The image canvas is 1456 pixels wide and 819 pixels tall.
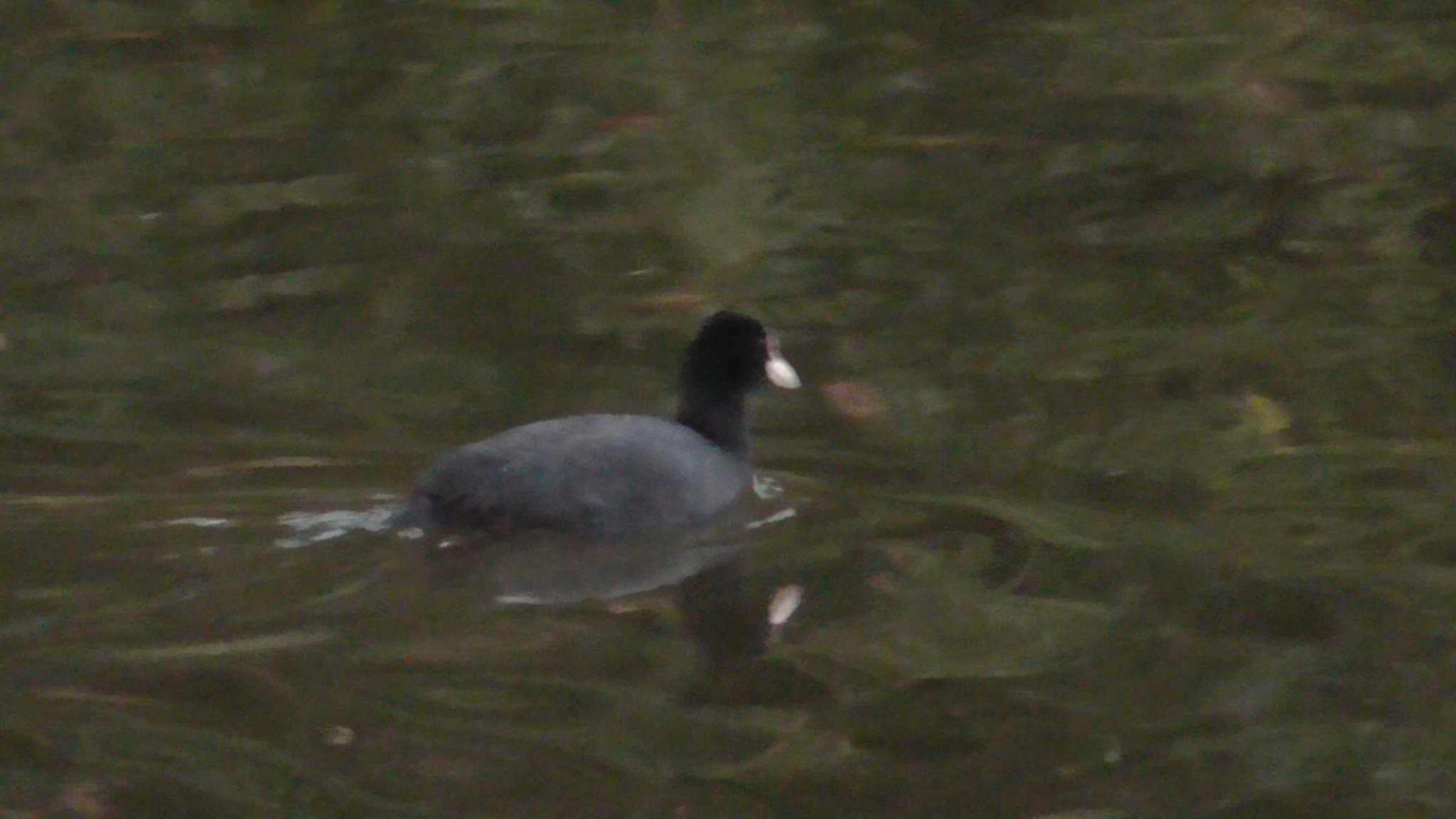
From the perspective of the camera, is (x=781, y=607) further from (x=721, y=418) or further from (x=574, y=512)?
(x=721, y=418)

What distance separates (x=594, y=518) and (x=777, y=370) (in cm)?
107

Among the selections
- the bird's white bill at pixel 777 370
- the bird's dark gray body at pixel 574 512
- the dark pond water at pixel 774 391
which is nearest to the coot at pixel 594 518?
the bird's dark gray body at pixel 574 512

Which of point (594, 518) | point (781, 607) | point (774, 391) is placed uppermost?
point (594, 518)

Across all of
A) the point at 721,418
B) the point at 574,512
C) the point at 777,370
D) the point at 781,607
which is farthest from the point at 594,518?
the point at 777,370

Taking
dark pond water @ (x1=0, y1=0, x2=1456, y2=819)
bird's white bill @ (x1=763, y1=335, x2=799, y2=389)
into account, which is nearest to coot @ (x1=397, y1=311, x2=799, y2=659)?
dark pond water @ (x1=0, y1=0, x2=1456, y2=819)

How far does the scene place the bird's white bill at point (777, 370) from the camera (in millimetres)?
7992

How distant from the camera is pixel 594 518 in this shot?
7145 mm

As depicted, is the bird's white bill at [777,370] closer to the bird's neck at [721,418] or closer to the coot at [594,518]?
the bird's neck at [721,418]

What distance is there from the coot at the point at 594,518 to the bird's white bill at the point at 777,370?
402 millimetres

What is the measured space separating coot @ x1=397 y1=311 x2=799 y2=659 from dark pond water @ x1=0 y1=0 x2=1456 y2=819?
147 millimetres

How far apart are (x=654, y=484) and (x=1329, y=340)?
2817mm

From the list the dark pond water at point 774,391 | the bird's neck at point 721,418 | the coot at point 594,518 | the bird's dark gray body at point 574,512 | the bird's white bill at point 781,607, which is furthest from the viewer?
the bird's neck at point 721,418

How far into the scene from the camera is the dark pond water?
225 inches

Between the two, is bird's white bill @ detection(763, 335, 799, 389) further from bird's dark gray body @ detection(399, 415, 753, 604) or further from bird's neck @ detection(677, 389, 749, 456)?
bird's dark gray body @ detection(399, 415, 753, 604)
